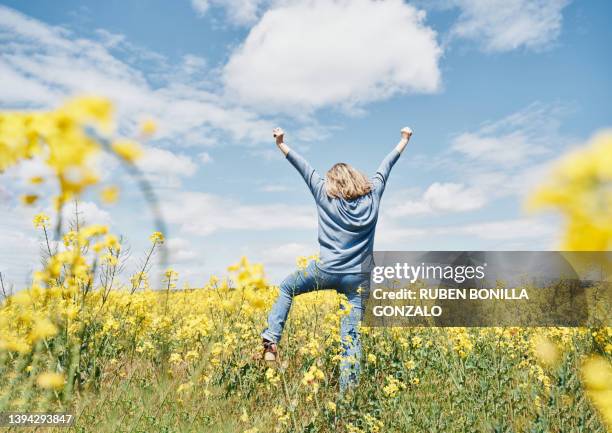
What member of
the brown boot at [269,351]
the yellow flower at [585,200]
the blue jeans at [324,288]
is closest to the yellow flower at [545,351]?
the blue jeans at [324,288]

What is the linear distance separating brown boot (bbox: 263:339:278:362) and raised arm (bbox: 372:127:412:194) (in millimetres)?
1699

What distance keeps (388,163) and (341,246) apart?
101cm

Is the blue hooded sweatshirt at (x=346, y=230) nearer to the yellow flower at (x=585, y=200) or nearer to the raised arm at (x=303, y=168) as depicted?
the raised arm at (x=303, y=168)

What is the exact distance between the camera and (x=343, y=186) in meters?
4.20

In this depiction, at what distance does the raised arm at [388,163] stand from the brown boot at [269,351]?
66.9 inches

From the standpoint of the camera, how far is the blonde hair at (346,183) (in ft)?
13.7

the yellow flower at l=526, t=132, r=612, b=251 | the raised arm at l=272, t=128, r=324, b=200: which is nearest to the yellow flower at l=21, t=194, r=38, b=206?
the yellow flower at l=526, t=132, r=612, b=251

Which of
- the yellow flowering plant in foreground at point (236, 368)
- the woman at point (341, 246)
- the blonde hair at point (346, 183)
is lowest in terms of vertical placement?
the yellow flowering plant in foreground at point (236, 368)

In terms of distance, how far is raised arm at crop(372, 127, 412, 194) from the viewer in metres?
4.39

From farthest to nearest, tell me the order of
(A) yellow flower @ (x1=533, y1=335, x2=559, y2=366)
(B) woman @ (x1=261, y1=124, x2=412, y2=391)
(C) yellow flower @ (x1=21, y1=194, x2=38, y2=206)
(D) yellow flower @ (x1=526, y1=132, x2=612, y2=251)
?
(B) woman @ (x1=261, y1=124, x2=412, y2=391)
(A) yellow flower @ (x1=533, y1=335, x2=559, y2=366)
(C) yellow flower @ (x1=21, y1=194, x2=38, y2=206)
(D) yellow flower @ (x1=526, y1=132, x2=612, y2=251)

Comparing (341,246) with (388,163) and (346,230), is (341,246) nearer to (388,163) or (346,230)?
(346,230)

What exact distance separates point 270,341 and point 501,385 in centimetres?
190

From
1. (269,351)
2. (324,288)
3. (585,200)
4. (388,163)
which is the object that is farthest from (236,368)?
(585,200)

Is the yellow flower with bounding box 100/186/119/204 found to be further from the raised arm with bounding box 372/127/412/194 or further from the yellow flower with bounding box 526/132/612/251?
the raised arm with bounding box 372/127/412/194
